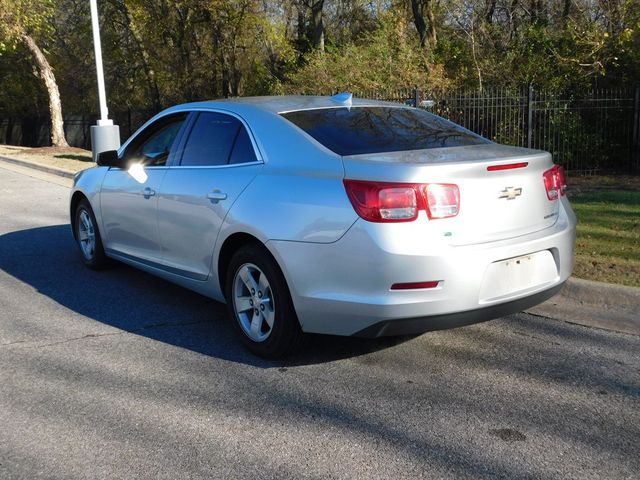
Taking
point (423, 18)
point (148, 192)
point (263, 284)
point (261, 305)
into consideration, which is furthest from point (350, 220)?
point (423, 18)

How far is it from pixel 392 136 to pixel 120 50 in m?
30.1

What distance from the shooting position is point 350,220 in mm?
3826

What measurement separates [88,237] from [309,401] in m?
3.94

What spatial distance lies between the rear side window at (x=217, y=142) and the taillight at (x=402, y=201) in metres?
1.13

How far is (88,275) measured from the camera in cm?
685

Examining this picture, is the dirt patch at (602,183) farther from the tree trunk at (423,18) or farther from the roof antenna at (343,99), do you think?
the tree trunk at (423,18)

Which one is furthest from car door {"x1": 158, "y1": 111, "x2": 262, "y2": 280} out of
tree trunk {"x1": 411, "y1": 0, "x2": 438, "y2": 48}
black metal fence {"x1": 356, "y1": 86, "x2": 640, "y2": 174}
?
tree trunk {"x1": 411, "y1": 0, "x2": 438, "y2": 48}

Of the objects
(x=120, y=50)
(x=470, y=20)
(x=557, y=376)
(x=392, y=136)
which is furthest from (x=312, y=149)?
(x=120, y=50)

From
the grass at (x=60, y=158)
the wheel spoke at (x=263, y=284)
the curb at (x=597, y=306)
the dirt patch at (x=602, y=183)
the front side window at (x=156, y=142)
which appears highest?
the front side window at (x=156, y=142)

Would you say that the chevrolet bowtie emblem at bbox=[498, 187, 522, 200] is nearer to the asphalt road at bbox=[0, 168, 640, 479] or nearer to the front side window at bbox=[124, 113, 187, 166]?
the asphalt road at bbox=[0, 168, 640, 479]

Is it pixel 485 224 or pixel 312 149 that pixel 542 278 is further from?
pixel 312 149

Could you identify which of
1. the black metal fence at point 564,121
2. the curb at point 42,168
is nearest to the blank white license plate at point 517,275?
the black metal fence at point 564,121

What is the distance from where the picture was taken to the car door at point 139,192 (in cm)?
555

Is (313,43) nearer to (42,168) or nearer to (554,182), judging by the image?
(42,168)
